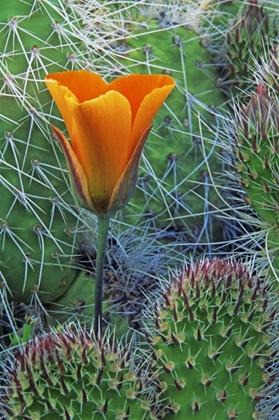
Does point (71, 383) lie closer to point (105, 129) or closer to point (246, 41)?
point (105, 129)

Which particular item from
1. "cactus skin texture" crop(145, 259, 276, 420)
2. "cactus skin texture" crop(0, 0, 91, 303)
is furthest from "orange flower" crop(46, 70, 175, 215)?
"cactus skin texture" crop(0, 0, 91, 303)

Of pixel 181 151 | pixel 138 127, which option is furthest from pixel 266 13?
pixel 138 127

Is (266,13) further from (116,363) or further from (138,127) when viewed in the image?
(116,363)

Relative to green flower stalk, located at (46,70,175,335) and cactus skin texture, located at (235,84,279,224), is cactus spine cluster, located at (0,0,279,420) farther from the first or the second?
green flower stalk, located at (46,70,175,335)

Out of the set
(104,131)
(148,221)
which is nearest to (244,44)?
(148,221)

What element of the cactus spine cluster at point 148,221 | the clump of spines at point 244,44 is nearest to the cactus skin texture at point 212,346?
the cactus spine cluster at point 148,221
